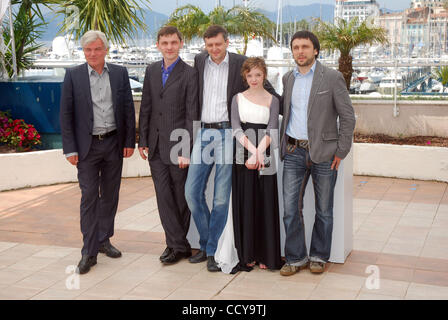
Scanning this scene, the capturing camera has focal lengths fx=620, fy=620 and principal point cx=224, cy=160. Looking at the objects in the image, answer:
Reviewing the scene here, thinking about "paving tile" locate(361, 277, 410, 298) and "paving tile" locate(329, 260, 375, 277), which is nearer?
"paving tile" locate(361, 277, 410, 298)

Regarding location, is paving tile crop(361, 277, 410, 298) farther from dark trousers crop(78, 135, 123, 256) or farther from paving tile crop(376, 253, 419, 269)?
dark trousers crop(78, 135, 123, 256)

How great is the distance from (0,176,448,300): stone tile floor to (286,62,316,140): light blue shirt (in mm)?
1140

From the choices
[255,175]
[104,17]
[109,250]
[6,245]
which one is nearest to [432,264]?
[255,175]

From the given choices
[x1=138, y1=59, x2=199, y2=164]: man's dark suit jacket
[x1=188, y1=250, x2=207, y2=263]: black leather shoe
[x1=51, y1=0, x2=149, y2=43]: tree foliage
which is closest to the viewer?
[x1=138, y1=59, x2=199, y2=164]: man's dark suit jacket

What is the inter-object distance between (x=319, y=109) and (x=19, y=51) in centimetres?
749

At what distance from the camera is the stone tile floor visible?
4.57 meters

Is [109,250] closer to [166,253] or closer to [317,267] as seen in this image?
[166,253]

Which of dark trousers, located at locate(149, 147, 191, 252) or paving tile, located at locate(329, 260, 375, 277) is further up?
dark trousers, located at locate(149, 147, 191, 252)

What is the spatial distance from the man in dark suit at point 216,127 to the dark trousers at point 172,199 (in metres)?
0.15

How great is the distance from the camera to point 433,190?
8008 mm

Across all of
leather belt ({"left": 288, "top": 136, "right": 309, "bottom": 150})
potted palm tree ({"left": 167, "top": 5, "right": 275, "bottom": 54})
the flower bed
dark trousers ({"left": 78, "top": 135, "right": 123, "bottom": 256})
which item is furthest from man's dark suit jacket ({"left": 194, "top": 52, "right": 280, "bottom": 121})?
potted palm tree ({"left": 167, "top": 5, "right": 275, "bottom": 54})

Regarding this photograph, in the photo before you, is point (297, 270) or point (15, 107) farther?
point (15, 107)

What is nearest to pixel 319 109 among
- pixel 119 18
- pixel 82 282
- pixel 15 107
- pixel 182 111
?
pixel 182 111
